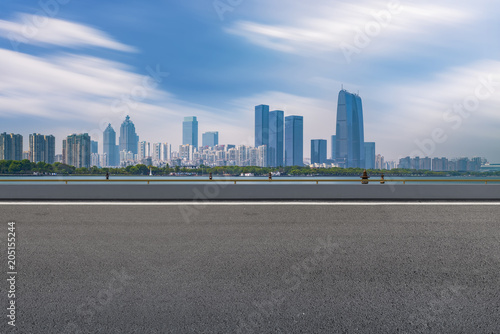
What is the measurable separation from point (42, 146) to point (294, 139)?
64.2 meters

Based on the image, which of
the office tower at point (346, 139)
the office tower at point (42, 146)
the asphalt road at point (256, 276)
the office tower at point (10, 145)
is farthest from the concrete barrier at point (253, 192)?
the office tower at point (10, 145)

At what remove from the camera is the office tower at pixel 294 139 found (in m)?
84.5

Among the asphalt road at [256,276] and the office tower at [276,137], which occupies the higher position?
the office tower at [276,137]

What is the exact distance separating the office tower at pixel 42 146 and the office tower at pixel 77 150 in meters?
19.5

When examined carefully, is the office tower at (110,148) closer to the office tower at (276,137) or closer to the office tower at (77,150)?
the office tower at (77,150)

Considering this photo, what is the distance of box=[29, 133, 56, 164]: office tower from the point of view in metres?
84.2

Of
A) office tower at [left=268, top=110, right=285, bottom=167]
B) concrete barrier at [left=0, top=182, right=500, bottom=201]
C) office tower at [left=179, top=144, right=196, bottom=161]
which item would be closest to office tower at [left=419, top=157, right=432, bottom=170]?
office tower at [left=268, top=110, right=285, bottom=167]

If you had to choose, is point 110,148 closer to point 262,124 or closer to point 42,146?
point 262,124

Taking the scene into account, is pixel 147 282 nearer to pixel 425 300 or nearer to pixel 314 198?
pixel 425 300

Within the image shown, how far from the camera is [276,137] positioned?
65.7 metres

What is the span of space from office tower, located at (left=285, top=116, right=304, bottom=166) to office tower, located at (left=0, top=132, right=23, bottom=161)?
6387 cm

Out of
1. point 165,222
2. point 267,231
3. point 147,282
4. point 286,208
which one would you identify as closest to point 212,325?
point 147,282

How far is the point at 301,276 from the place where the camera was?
4551 millimetres

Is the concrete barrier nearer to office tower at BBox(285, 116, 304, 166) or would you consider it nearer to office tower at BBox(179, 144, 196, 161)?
office tower at BBox(285, 116, 304, 166)
